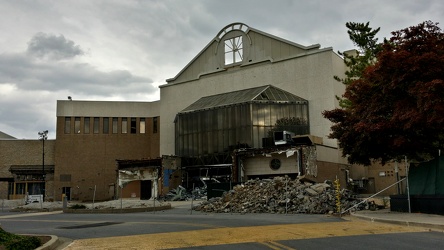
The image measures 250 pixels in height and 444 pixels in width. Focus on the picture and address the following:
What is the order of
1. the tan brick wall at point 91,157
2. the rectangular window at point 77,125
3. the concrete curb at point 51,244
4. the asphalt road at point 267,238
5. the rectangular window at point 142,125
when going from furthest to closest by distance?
the rectangular window at point 142,125, the rectangular window at point 77,125, the tan brick wall at point 91,157, the concrete curb at point 51,244, the asphalt road at point 267,238

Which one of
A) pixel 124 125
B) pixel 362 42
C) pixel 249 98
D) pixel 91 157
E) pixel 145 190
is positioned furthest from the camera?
pixel 124 125

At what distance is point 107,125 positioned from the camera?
204 feet

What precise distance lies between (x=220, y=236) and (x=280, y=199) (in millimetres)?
13577

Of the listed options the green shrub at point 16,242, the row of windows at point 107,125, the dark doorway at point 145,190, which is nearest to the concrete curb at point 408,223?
the green shrub at point 16,242

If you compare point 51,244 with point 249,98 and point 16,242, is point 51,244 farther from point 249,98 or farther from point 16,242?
point 249,98

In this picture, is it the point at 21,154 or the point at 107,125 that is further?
the point at 21,154

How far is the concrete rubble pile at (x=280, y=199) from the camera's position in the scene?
77.3 ft

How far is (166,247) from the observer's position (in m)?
10.6

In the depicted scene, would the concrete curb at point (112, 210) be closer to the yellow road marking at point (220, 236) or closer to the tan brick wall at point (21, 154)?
the yellow road marking at point (220, 236)

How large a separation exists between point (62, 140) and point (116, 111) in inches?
331

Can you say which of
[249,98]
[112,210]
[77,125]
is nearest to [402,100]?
[112,210]

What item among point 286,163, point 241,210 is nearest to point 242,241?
point 241,210

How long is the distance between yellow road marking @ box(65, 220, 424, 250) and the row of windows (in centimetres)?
5004

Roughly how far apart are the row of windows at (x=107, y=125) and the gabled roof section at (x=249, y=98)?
12.2 m
